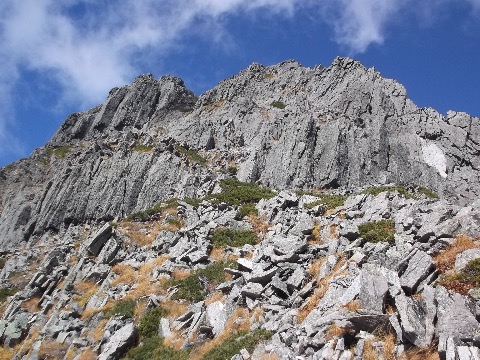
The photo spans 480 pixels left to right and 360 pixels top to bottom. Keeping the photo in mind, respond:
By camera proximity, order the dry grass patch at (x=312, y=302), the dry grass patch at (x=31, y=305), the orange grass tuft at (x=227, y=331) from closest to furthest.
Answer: the dry grass patch at (x=312, y=302) → the orange grass tuft at (x=227, y=331) → the dry grass patch at (x=31, y=305)

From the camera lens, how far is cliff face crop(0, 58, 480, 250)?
60031 mm

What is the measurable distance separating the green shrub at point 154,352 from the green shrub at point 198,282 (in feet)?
11.9

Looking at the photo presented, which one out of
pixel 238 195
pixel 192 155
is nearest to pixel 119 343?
pixel 238 195

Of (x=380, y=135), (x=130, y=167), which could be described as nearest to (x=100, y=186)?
(x=130, y=167)

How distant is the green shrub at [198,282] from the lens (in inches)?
934

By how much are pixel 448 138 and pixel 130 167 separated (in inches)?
1980

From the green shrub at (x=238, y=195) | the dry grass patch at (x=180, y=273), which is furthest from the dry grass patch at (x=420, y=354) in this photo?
the green shrub at (x=238, y=195)

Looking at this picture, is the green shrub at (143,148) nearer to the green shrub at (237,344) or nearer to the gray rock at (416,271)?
the green shrub at (237,344)

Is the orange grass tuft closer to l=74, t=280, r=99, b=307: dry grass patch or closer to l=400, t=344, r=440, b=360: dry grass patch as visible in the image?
l=400, t=344, r=440, b=360: dry grass patch

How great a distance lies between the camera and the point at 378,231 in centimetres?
1959

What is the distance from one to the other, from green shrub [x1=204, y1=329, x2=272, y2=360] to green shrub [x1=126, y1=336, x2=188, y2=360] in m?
2.07

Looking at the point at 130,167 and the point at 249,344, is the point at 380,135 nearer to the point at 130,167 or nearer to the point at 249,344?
the point at 130,167

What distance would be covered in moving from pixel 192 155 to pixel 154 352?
5335 centimetres

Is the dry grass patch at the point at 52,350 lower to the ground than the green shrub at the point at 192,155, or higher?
lower
